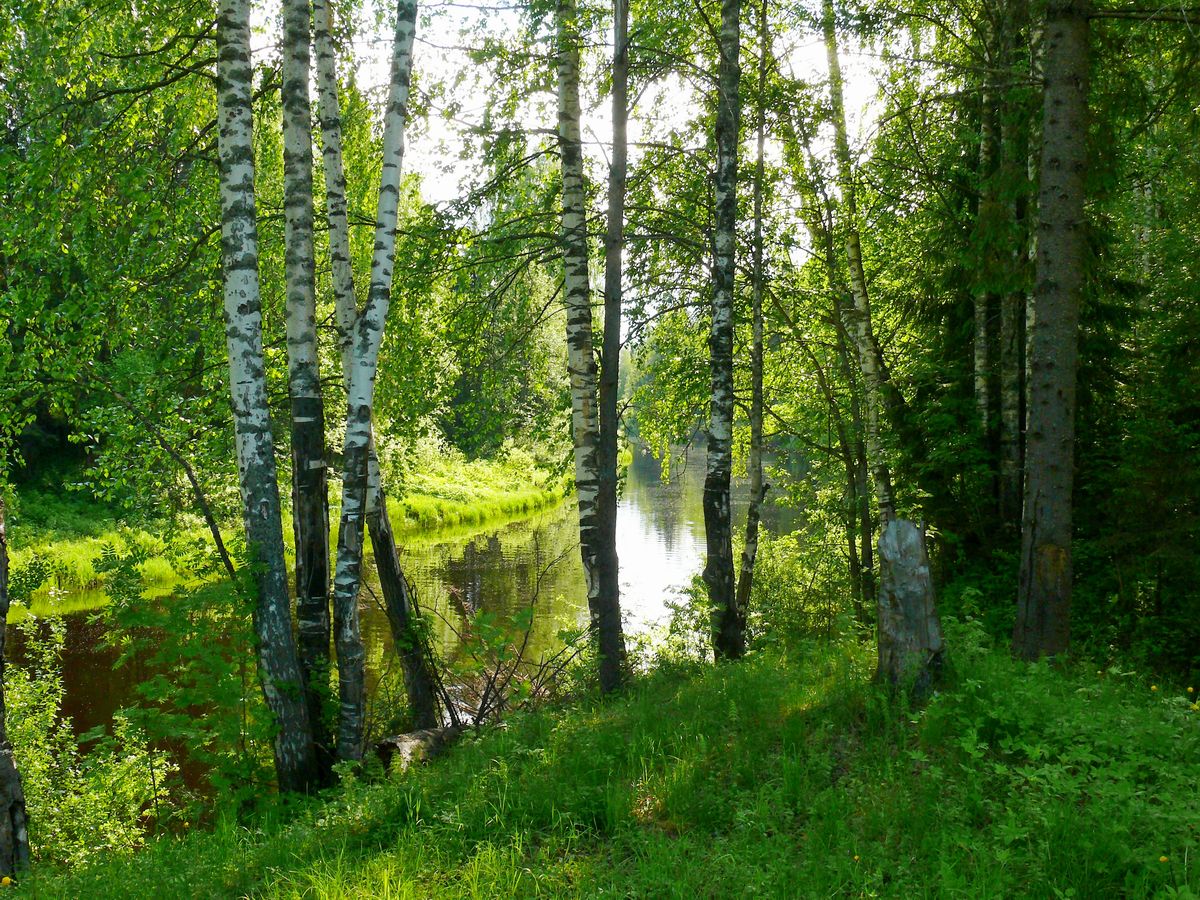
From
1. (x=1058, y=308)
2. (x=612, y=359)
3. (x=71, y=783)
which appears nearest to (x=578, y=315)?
(x=612, y=359)

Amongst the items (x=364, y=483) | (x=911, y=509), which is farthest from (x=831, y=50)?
(x=364, y=483)

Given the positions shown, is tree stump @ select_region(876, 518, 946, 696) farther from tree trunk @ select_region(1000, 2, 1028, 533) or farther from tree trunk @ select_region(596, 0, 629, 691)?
tree trunk @ select_region(1000, 2, 1028, 533)

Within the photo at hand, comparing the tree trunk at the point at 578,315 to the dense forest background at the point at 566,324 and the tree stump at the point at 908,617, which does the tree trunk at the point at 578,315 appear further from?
the tree stump at the point at 908,617

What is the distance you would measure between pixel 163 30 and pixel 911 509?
9.92 meters

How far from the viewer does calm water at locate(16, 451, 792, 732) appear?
11727 millimetres

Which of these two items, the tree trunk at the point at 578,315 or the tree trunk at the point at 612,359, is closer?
the tree trunk at the point at 612,359

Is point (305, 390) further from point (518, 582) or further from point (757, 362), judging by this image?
point (518, 582)

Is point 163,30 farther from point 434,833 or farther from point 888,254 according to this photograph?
point 888,254

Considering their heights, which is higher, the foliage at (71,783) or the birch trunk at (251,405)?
the birch trunk at (251,405)

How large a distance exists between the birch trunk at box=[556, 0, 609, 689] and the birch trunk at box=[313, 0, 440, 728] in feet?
6.04

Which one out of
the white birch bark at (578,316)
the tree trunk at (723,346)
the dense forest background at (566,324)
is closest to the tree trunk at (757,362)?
the dense forest background at (566,324)

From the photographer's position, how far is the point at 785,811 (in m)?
4.06

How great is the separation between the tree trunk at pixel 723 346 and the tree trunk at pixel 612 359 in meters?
1.38

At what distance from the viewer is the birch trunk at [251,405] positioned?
6176mm
